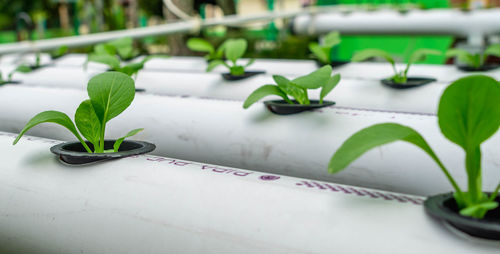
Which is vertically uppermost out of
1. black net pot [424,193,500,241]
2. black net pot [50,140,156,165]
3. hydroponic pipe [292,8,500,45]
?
hydroponic pipe [292,8,500,45]

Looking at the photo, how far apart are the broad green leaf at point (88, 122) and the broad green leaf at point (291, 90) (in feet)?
0.87

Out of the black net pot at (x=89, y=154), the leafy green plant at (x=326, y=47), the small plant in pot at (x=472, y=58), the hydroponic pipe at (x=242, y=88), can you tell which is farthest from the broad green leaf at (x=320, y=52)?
the black net pot at (x=89, y=154)

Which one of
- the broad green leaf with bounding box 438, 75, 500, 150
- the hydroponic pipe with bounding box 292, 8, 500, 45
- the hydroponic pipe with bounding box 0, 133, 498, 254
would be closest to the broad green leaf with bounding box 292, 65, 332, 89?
the hydroponic pipe with bounding box 0, 133, 498, 254

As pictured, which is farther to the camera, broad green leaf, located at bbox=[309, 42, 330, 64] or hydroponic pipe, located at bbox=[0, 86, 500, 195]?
broad green leaf, located at bbox=[309, 42, 330, 64]

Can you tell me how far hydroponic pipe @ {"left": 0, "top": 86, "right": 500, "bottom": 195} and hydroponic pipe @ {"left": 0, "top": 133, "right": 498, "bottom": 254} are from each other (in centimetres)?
13

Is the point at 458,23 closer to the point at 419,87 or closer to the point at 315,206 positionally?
the point at 419,87

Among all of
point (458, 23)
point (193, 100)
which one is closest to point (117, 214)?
point (193, 100)

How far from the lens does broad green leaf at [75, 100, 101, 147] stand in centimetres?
65

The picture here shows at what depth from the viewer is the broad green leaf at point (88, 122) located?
65 centimetres

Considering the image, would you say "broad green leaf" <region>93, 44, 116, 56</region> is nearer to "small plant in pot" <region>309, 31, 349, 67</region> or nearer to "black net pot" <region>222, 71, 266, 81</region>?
"black net pot" <region>222, 71, 266, 81</region>

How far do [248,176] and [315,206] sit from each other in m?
0.12

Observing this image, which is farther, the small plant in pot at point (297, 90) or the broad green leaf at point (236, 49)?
the broad green leaf at point (236, 49)

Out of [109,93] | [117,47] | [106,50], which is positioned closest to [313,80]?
[109,93]

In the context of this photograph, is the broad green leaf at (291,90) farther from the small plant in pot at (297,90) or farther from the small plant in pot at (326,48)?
the small plant in pot at (326,48)
